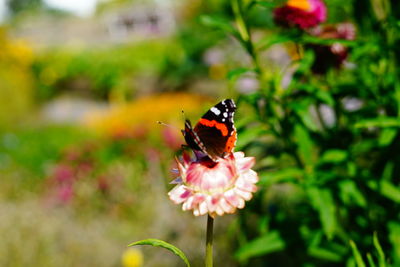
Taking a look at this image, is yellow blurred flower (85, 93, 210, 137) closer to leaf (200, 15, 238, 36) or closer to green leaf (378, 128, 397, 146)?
leaf (200, 15, 238, 36)

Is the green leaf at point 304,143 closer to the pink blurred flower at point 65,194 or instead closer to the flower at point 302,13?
the flower at point 302,13

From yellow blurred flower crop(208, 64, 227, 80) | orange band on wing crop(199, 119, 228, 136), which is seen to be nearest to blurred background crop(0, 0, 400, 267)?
yellow blurred flower crop(208, 64, 227, 80)

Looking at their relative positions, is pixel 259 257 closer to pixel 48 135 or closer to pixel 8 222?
pixel 8 222

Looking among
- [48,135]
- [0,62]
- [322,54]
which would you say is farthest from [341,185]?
[0,62]

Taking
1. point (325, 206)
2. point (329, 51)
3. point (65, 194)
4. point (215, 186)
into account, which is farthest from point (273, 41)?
point (65, 194)

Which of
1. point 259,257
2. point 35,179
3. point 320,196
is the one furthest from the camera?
point 35,179

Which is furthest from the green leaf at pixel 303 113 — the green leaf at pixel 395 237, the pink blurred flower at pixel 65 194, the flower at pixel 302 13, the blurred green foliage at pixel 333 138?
the pink blurred flower at pixel 65 194
